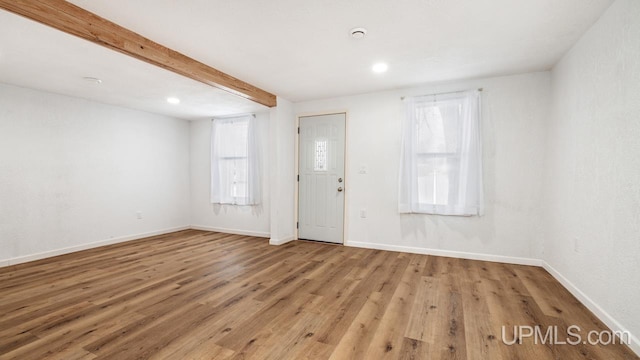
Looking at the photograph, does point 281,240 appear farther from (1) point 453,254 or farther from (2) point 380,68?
(2) point 380,68

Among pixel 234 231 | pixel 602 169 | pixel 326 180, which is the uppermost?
pixel 602 169

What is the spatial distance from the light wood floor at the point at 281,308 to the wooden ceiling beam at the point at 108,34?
7.55 feet

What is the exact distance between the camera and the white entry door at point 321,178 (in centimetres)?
459

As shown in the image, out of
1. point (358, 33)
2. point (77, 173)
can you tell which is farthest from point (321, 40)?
point (77, 173)

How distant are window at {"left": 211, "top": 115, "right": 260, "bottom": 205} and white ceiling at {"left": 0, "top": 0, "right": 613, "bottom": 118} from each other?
63.7 inches

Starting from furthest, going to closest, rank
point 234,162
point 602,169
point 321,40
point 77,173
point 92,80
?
point 234,162, point 77,173, point 92,80, point 321,40, point 602,169

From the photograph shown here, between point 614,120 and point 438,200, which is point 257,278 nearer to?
point 438,200

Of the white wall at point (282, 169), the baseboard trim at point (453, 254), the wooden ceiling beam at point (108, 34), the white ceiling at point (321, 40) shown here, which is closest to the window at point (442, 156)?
the white ceiling at point (321, 40)

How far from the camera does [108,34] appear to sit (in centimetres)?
230

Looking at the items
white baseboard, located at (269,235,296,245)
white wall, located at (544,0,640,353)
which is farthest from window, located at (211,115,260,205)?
white wall, located at (544,0,640,353)

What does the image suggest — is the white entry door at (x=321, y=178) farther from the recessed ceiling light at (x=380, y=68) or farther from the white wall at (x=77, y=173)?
the white wall at (x=77, y=173)

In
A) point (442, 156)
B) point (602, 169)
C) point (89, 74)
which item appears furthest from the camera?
point (442, 156)

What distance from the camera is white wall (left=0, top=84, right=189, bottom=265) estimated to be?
3.69 meters

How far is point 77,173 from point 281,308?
4.25m
